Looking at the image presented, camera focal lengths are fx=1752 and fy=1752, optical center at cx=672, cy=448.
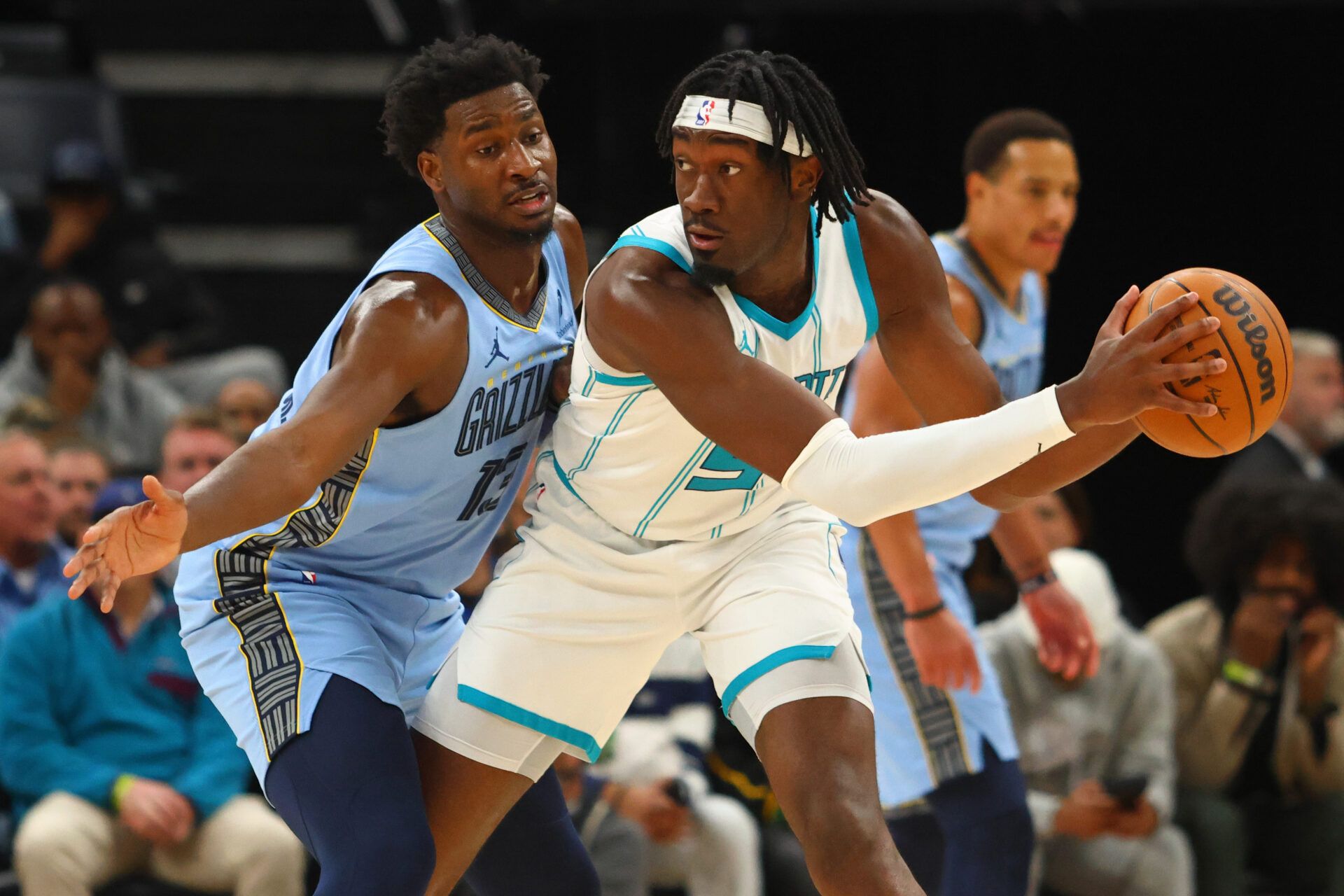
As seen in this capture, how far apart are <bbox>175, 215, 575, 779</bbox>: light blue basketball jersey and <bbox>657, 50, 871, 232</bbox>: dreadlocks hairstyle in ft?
1.65

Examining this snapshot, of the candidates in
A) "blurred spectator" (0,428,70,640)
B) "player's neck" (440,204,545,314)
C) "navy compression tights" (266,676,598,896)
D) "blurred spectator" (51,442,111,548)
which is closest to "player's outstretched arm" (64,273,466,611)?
"player's neck" (440,204,545,314)

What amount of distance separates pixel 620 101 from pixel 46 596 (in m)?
2.94

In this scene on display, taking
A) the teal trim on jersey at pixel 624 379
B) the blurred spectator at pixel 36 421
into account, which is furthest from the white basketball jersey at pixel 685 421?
the blurred spectator at pixel 36 421

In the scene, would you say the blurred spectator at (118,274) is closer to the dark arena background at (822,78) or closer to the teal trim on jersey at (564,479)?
the dark arena background at (822,78)

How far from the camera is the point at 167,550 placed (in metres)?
2.73

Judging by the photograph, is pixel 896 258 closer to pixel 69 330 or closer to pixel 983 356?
pixel 983 356

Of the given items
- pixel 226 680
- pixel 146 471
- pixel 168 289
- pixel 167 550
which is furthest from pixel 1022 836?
pixel 168 289

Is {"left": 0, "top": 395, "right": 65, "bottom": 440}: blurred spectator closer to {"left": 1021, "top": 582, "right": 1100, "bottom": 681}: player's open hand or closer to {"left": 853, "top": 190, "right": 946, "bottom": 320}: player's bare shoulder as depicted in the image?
{"left": 1021, "top": 582, "right": 1100, "bottom": 681}: player's open hand

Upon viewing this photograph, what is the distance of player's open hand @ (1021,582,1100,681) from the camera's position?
13.2ft

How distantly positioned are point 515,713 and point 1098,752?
290 cm

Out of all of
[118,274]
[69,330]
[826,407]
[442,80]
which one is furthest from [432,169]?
[118,274]

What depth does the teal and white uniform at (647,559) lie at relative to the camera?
121 inches

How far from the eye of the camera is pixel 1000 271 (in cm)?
430

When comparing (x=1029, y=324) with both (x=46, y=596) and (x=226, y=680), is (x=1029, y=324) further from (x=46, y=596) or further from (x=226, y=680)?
(x=46, y=596)
